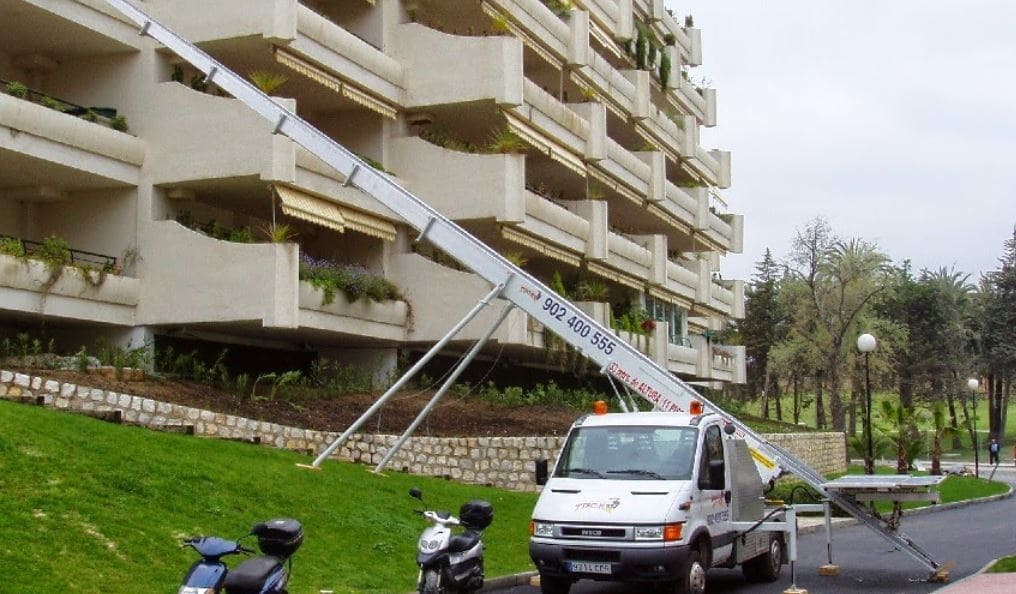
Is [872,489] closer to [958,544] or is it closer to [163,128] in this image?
[958,544]

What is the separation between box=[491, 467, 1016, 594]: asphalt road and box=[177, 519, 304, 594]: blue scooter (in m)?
5.87

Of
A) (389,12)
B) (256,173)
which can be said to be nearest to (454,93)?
(389,12)

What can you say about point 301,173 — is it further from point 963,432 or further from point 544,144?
point 963,432

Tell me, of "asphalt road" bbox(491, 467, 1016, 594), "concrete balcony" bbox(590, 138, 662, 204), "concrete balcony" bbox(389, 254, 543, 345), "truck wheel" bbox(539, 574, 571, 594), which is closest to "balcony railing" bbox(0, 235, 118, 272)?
"concrete balcony" bbox(389, 254, 543, 345)

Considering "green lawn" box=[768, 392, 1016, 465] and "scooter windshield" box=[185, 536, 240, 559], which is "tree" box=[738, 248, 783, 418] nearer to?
"green lawn" box=[768, 392, 1016, 465]

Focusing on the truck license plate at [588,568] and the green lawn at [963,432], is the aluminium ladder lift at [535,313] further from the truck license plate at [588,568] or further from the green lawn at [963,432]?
the green lawn at [963,432]

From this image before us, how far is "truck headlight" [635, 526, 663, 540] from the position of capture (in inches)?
509

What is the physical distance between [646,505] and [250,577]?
5.24 m

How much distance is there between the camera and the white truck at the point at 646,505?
42.5ft

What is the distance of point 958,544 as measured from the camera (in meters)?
22.8

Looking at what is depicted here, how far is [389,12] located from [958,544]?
18.3 m

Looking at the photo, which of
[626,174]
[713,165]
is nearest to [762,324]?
[713,165]

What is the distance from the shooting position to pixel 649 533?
1293 centimetres

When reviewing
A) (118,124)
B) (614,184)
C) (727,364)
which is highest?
(614,184)
